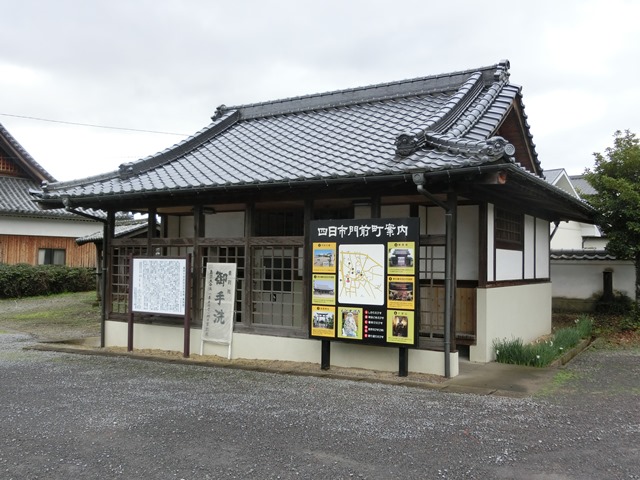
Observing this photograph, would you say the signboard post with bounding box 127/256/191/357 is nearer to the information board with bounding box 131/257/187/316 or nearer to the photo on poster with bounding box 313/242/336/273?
the information board with bounding box 131/257/187/316

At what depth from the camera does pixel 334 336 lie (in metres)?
7.88

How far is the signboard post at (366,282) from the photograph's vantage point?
737 cm

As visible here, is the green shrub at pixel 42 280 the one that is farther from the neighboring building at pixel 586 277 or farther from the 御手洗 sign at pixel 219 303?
the neighboring building at pixel 586 277

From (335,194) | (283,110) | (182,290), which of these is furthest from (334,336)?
(283,110)

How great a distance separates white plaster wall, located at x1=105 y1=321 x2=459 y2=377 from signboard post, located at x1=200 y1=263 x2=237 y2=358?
173mm

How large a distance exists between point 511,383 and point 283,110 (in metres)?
8.10

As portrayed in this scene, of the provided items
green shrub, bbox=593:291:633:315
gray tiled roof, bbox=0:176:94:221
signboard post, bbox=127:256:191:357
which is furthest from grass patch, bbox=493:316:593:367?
gray tiled roof, bbox=0:176:94:221

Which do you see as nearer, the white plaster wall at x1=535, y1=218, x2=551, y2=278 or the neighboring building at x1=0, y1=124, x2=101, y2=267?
the white plaster wall at x1=535, y1=218, x2=551, y2=278

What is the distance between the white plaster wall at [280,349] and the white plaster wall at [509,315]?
1.08m

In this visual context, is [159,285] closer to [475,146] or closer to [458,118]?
[475,146]

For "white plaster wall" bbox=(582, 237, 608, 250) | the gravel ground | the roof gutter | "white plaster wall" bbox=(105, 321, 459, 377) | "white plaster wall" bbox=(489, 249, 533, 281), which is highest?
"white plaster wall" bbox=(582, 237, 608, 250)

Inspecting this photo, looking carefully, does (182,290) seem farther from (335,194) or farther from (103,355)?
(335,194)

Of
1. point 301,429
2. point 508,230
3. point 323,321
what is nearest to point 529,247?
point 508,230

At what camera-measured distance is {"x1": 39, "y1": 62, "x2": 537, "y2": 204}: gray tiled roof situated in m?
7.63
